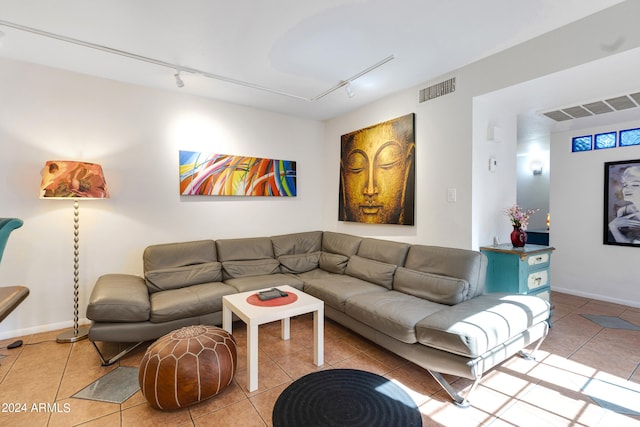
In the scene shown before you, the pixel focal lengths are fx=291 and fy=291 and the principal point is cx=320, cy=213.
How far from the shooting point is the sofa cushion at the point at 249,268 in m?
3.41

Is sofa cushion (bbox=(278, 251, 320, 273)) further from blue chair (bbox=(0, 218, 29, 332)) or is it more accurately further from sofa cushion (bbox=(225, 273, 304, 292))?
blue chair (bbox=(0, 218, 29, 332))

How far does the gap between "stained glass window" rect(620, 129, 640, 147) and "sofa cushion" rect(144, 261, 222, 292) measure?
17.2ft

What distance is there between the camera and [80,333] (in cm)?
285

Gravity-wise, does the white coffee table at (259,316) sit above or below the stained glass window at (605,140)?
below

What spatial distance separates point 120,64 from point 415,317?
139 inches

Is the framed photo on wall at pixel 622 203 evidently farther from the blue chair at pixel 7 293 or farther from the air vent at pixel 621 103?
the blue chair at pixel 7 293

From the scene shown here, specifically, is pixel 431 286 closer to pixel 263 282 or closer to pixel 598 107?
pixel 263 282

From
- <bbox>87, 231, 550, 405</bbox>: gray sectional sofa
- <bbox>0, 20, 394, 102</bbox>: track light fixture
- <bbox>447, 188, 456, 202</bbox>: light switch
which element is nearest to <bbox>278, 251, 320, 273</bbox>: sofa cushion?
<bbox>87, 231, 550, 405</bbox>: gray sectional sofa

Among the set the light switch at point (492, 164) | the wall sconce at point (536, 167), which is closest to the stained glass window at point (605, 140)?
the light switch at point (492, 164)

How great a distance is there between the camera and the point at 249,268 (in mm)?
3518

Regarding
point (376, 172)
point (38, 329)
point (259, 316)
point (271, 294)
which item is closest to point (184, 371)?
point (259, 316)

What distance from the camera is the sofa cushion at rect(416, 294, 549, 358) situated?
1.86 metres

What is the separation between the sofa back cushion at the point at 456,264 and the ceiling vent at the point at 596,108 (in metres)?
1.95

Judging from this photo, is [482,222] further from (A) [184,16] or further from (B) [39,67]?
(B) [39,67]
